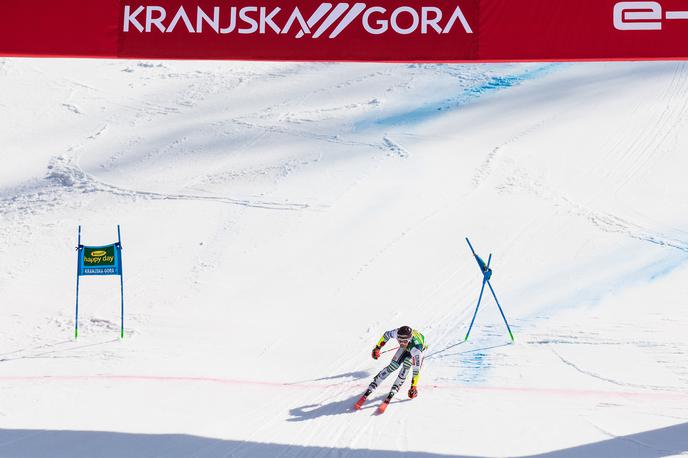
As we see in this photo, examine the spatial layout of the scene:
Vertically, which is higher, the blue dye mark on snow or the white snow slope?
the blue dye mark on snow

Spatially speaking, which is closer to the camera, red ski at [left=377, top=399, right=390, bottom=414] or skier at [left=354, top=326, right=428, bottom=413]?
red ski at [left=377, top=399, right=390, bottom=414]

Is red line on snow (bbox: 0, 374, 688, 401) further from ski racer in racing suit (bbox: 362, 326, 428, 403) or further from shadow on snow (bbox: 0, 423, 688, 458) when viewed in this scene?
shadow on snow (bbox: 0, 423, 688, 458)

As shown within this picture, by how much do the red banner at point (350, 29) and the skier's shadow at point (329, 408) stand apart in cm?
394

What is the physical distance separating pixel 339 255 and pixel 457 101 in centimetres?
627

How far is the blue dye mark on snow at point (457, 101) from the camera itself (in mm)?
18234

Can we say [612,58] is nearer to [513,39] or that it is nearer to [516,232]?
[513,39]

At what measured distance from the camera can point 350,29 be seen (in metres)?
9.44

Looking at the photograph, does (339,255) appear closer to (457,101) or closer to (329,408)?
(329,408)

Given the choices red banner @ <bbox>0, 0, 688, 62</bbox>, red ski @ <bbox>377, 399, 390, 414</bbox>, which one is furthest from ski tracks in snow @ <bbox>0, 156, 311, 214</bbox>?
red ski @ <bbox>377, 399, 390, 414</bbox>

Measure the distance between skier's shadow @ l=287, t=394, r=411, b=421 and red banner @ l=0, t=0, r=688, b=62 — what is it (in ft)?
12.9

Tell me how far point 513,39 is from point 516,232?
6.05 m

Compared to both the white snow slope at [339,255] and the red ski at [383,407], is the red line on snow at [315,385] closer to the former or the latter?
the white snow slope at [339,255]

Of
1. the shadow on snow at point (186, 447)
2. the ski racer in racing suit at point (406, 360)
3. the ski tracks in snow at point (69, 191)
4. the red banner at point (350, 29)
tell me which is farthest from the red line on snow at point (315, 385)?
the ski tracks in snow at point (69, 191)

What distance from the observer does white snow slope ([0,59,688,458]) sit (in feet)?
30.0
